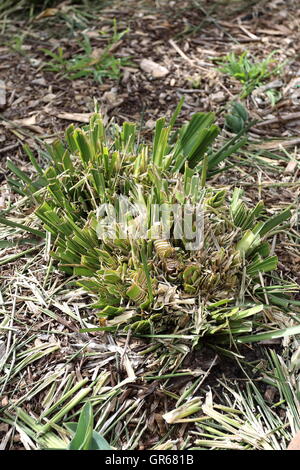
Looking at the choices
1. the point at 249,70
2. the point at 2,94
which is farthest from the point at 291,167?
the point at 2,94

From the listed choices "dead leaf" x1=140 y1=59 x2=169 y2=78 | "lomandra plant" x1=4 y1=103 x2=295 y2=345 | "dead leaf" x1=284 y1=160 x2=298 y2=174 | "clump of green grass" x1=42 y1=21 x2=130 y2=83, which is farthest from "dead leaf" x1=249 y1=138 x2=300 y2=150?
"clump of green grass" x1=42 y1=21 x2=130 y2=83

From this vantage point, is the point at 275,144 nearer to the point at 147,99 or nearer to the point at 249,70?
the point at 249,70

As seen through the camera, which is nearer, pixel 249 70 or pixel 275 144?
pixel 275 144

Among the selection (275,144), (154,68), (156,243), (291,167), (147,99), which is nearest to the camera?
(156,243)

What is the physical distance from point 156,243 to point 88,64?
126 cm

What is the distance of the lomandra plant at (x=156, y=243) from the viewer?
1.49m

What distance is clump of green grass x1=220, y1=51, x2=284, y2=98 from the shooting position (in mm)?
2393

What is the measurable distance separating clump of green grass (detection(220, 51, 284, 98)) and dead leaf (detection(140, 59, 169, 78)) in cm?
27

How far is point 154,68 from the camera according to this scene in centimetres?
250

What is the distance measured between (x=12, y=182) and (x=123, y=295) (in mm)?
668

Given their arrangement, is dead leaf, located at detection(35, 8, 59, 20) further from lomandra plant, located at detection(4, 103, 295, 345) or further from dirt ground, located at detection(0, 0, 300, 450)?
lomandra plant, located at detection(4, 103, 295, 345)

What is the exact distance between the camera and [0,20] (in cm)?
276

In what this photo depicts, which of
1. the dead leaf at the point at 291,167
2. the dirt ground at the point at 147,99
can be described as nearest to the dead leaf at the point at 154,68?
the dirt ground at the point at 147,99
